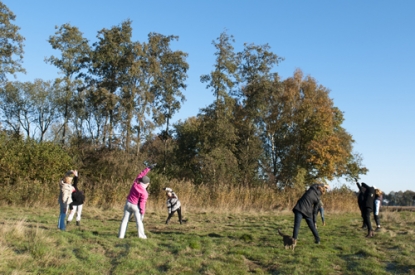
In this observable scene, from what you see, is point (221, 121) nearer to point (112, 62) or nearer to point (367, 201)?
point (112, 62)

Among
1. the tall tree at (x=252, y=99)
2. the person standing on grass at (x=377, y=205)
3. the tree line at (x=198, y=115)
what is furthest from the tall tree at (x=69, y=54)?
the person standing on grass at (x=377, y=205)

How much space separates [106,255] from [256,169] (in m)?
34.2

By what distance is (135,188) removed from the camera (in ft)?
35.8

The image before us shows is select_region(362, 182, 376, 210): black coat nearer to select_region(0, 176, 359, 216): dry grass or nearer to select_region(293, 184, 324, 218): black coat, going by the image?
select_region(293, 184, 324, 218): black coat

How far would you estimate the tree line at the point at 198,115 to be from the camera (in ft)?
114

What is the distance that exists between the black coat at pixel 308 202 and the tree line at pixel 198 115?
21.8 meters

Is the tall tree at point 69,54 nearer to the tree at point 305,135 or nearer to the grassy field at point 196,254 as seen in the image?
the tree at point 305,135

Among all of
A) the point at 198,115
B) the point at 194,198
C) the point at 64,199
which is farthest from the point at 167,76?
the point at 64,199

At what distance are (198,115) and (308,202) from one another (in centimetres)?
2725

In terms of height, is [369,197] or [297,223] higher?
[369,197]

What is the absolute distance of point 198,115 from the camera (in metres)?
37.2

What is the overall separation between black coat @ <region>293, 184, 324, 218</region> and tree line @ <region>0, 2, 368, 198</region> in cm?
2177

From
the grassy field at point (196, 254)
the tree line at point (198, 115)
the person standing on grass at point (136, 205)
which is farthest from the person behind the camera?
the tree line at point (198, 115)

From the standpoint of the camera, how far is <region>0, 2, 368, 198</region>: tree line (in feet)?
114
